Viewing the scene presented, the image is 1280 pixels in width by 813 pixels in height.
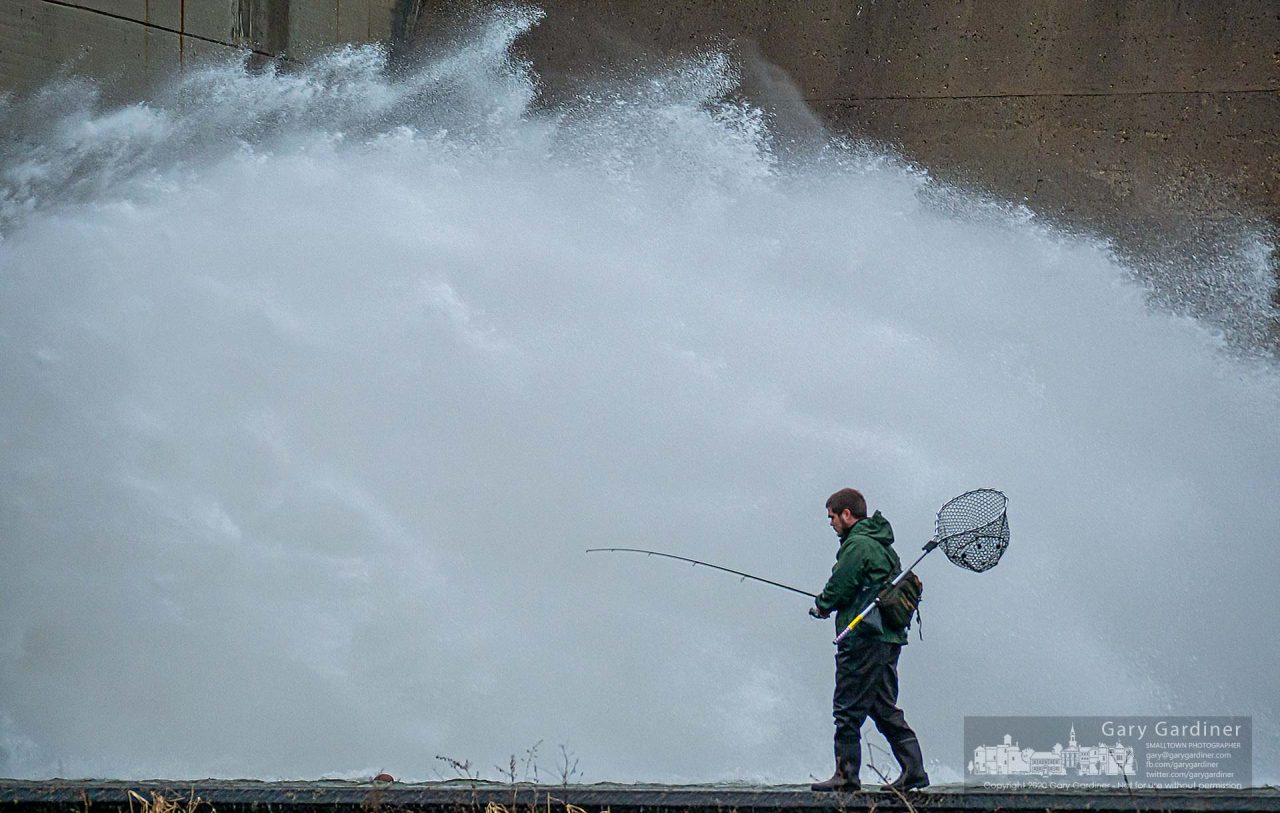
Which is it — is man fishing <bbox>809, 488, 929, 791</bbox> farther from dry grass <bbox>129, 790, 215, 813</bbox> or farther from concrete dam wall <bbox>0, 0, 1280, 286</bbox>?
concrete dam wall <bbox>0, 0, 1280, 286</bbox>

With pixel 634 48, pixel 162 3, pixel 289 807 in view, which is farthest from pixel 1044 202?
pixel 289 807

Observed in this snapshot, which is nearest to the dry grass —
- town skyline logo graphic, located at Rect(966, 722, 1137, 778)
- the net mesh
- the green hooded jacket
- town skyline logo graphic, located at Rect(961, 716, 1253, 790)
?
the green hooded jacket

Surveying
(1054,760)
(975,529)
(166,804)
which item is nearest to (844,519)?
(975,529)

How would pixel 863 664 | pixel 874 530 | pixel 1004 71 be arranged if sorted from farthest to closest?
pixel 1004 71
pixel 874 530
pixel 863 664

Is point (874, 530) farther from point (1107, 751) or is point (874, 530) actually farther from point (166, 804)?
point (166, 804)

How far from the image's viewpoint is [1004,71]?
457 inches

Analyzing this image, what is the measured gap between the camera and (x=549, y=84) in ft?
40.3

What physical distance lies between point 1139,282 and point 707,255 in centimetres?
365

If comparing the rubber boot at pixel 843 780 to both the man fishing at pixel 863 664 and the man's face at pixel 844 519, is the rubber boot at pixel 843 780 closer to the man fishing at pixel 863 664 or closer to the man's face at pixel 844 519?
the man fishing at pixel 863 664

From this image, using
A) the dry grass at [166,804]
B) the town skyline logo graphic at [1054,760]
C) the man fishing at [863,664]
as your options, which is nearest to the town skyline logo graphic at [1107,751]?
the town skyline logo graphic at [1054,760]

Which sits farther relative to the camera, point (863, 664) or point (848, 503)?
point (848, 503)

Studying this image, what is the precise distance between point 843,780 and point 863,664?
470 millimetres

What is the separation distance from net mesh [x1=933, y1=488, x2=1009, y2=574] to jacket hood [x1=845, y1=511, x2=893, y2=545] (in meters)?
0.24

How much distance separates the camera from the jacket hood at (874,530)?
17.8ft
